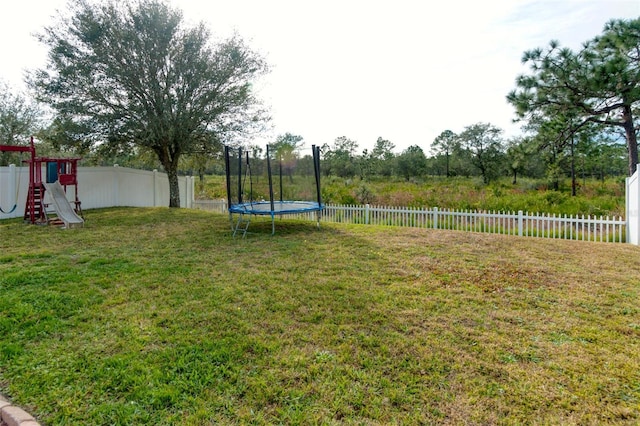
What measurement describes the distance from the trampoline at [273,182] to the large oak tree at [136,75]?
13.5 feet

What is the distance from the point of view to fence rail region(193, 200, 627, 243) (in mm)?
7020

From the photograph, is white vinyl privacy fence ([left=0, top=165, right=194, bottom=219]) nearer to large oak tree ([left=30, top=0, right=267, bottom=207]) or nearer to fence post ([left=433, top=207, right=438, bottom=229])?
large oak tree ([left=30, top=0, right=267, bottom=207])

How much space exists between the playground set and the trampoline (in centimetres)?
382

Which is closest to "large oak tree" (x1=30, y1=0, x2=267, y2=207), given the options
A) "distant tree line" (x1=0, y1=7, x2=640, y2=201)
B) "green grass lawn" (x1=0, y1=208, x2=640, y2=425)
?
"distant tree line" (x1=0, y1=7, x2=640, y2=201)

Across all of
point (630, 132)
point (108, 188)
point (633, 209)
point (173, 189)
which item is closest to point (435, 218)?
point (633, 209)

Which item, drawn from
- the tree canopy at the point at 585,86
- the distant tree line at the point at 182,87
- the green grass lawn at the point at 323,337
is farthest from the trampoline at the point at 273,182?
the tree canopy at the point at 585,86

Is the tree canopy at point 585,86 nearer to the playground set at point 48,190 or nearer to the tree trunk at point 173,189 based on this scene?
the tree trunk at point 173,189

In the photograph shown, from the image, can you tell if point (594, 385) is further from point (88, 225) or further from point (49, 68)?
point (49, 68)

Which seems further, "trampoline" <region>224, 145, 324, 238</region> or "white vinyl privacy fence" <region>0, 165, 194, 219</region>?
A: "white vinyl privacy fence" <region>0, 165, 194, 219</region>

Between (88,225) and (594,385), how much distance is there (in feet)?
32.1

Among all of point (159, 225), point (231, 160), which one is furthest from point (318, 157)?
point (159, 225)

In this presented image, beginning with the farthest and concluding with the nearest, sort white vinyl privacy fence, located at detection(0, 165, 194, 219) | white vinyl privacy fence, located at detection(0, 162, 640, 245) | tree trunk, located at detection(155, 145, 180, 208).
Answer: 1. tree trunk, located at detection(155, 145, 180, 208)
2. white vinyl privacy fence, located at detection(0, 165, 194, 219)
3. white vinyl privacy fence, located at detection(0, 162, 640, 245)

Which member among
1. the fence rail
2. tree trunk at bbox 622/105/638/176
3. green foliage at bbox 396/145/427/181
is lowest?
the fence rail

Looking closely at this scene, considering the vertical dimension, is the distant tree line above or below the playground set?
above
